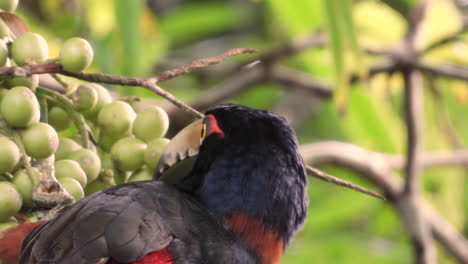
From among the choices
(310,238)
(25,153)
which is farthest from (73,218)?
(310,238)

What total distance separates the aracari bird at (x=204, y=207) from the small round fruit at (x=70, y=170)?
49mm

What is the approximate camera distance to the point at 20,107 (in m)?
1.14

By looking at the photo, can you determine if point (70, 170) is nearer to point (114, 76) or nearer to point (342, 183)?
point (114, 76)

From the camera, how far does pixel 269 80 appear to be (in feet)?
8.41

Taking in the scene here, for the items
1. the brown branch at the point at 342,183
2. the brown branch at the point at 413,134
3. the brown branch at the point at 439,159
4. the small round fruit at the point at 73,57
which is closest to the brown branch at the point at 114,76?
the small round fruit at the point at 73,57

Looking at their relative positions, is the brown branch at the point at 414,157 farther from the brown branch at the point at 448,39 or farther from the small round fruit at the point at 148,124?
the small round fruit at the point at 148,124

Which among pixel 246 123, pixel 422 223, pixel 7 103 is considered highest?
pixel 7 103

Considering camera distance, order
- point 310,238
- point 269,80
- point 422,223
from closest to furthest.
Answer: point 422,223 → point 269,80 → point 310,238

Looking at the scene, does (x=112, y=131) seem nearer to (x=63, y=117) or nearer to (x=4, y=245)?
(x=63, y=117)

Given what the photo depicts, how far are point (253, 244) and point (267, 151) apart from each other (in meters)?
0.13

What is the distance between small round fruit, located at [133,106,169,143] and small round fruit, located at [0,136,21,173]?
19 centimetres

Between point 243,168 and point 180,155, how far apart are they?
0.09 metres

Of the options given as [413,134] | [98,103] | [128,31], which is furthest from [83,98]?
[413,134]

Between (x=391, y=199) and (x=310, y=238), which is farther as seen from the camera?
(x=310, y=238)
